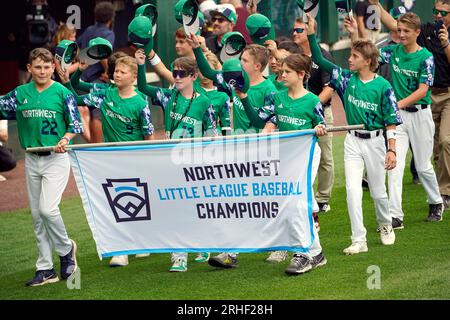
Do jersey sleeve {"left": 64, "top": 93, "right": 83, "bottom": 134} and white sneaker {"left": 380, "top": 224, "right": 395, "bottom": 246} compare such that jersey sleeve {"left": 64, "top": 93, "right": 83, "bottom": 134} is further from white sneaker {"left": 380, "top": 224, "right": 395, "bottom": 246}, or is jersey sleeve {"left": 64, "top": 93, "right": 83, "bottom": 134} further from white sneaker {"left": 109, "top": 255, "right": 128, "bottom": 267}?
white sneaker {"left": 380, "top": 224, "right": 395, "bottom": 246}

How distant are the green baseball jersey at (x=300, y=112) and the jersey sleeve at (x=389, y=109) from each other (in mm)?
737

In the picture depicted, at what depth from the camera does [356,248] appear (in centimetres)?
932

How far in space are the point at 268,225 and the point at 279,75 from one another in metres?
1.97

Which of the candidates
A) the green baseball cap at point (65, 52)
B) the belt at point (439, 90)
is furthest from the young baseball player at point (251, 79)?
the belt at point (439, 90)

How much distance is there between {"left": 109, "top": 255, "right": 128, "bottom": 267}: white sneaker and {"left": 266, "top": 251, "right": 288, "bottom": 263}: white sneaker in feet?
4.08

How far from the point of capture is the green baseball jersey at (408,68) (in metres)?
10.5

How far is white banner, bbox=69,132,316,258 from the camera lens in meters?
8.45

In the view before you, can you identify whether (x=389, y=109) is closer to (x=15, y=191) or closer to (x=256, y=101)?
(x=256, y=101)

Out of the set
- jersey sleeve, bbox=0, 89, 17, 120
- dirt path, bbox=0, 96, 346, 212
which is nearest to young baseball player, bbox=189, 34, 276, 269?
jersey sleeve, bbox=0, 89, 17, 120

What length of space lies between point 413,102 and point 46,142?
3636mm

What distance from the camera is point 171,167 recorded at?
8.57 m

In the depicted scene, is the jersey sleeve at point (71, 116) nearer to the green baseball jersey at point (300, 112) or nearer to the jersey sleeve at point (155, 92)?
the jersey sleeve at point (155, 92)

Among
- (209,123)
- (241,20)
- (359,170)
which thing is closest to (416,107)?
(359,170)
